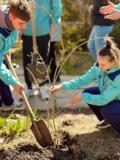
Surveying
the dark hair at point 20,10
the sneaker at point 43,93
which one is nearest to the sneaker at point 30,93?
the sneaker at point 43,93

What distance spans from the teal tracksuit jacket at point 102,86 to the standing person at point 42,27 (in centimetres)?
117

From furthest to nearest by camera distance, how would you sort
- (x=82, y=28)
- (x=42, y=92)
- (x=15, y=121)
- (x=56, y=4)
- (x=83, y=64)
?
1. (x=82, y=28)
2. (x=83, y=64)
3. (x=42, y=92)
4. (x=56, y=4)
5. (x=15, y=121)

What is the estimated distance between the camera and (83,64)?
801 centimetres

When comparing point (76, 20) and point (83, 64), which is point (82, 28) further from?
point (83, 64)

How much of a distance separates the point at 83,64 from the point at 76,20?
1.44 metres

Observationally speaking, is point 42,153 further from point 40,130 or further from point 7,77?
point 7,77

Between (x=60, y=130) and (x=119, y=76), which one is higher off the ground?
(x=119, y=76)

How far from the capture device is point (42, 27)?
6.13 meters

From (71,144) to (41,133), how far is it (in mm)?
320

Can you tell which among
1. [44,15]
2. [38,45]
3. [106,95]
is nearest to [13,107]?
[38,45]

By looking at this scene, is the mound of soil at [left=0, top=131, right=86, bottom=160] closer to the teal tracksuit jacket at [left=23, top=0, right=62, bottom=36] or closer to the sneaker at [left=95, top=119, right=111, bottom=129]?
the sneaker at [left=95, top=119, right=111, bottom=129]

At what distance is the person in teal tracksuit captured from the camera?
4754mm

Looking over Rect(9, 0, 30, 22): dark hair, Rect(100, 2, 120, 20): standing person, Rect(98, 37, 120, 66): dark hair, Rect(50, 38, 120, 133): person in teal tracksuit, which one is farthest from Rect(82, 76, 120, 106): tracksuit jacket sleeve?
Rect(9, 0, 30, 22): dark hair

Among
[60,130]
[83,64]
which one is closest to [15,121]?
[60,130]
